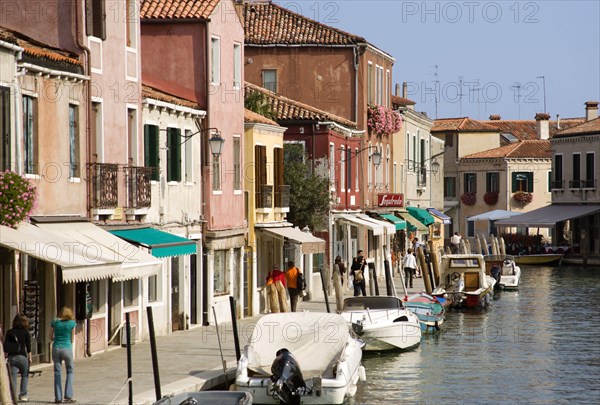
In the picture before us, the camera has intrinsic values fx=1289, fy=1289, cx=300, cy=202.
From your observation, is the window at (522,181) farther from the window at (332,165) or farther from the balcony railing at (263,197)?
the balcony railing at (263,197)

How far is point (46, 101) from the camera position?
896 inches

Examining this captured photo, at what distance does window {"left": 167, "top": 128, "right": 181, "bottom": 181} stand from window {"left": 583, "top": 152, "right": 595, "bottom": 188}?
4933cm

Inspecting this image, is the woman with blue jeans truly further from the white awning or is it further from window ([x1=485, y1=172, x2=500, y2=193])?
window ([x1=485, y1=172, x2=500, y2=193])

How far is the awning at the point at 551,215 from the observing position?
73125 mm

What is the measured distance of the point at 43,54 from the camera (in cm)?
2256

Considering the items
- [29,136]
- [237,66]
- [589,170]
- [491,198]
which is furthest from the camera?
[491,198]

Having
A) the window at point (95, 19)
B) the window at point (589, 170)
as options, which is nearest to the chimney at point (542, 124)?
the window at point (589, 170)

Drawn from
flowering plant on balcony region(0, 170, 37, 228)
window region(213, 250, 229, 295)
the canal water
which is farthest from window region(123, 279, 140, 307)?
flowering plant on balcony region(0, 170, 37, 228)

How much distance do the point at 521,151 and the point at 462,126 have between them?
625 centimetres

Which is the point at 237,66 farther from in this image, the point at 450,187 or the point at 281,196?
the point at 450,187

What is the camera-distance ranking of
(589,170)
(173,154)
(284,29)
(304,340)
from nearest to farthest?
(304,340) → (173,154) → (284,29) → (589,170)

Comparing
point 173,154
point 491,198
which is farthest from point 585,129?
point 173,154

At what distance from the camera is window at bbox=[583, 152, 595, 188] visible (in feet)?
249

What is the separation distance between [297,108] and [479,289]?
29.0 feet
